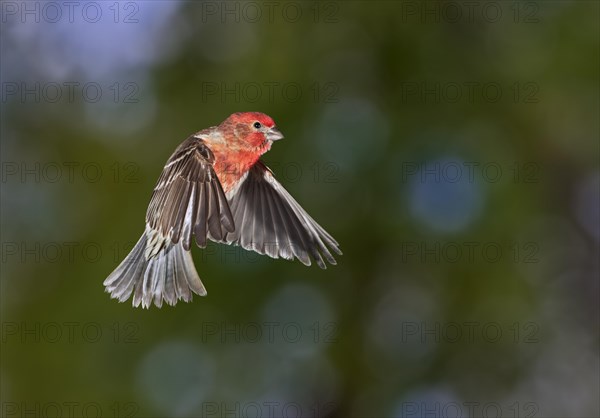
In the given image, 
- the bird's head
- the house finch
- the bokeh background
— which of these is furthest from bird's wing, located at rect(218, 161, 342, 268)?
the bokeh background

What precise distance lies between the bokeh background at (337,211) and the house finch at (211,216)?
19.1 ft

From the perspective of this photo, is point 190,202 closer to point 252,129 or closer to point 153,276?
point 252,129

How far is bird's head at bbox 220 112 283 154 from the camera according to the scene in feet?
13.9

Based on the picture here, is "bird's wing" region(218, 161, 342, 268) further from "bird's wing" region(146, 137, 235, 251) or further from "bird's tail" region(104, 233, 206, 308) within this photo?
"bird's wing" region(146, 137, 235, 251)

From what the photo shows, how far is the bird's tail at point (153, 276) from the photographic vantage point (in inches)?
195

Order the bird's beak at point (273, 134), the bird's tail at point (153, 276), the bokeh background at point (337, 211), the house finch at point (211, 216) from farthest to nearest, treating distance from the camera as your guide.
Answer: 1. the bokeh background at point (337, 211)
2. the bird's tail at point (153, 276)
3. the bird's beak at point (273, 134)
4. the house finch at point (211, 216)

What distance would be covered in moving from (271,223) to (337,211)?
27.4ft

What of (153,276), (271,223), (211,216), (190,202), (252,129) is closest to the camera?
(211,216)

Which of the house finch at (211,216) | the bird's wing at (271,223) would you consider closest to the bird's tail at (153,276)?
the house finch at (211,216)

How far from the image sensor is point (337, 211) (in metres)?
14.2

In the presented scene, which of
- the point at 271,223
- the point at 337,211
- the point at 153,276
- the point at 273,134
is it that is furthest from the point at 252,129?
the point at 337,211

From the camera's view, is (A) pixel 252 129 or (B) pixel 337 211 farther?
(B) pixel 337 211

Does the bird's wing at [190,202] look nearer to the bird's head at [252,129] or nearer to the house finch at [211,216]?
the house finch at [211,216]

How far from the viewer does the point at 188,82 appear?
44.7 feet
